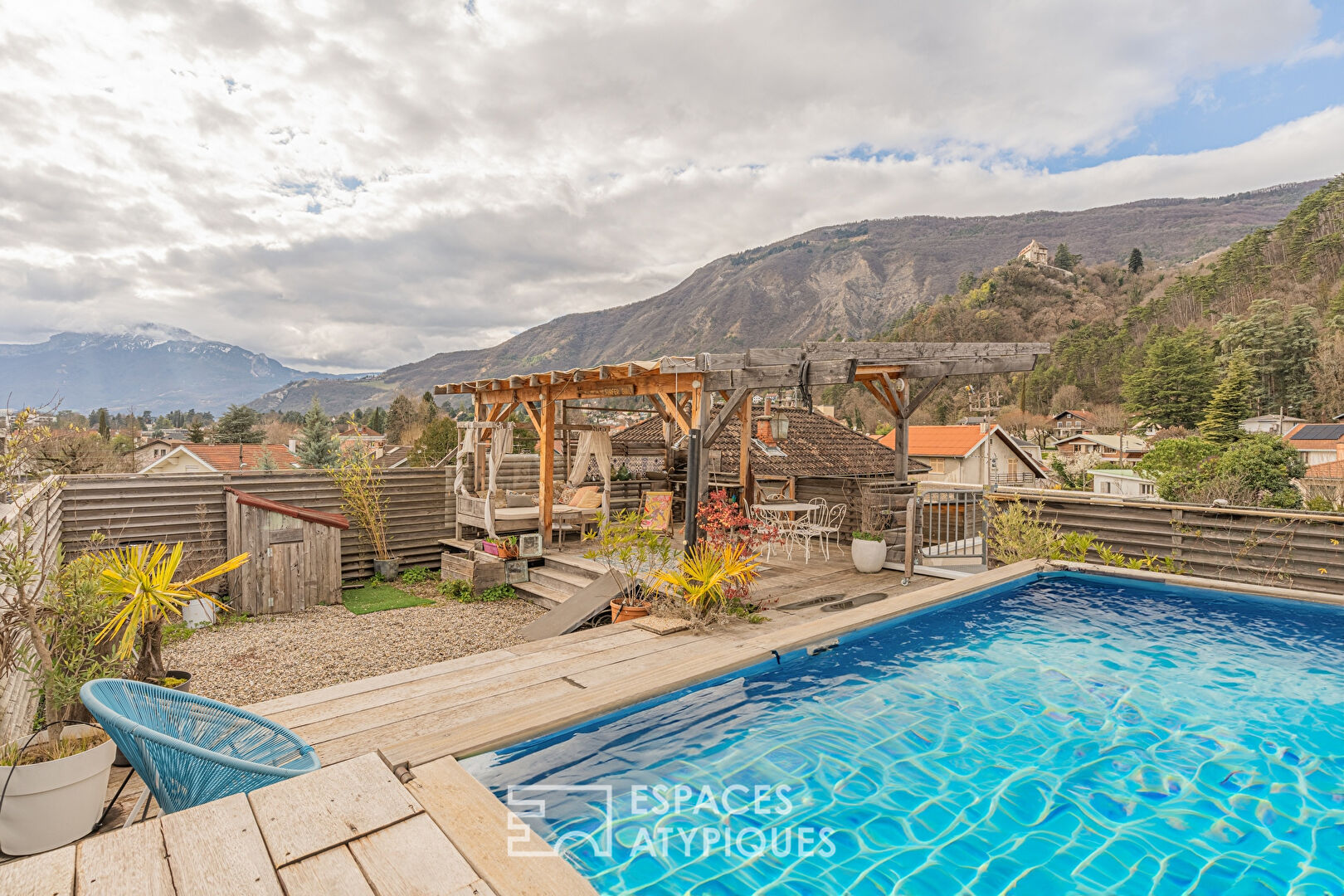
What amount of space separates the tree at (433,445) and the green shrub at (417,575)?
14797 mm

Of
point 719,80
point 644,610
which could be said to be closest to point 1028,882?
point 644,610

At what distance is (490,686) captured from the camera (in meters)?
3.71

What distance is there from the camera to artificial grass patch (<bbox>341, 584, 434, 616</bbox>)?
8.49 m

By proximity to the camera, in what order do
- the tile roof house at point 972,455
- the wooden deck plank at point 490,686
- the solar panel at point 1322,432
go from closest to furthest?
the wooden deck plank at point 490,686 < the tile roof house at point 972,455 < the solar panel at point 1322,432

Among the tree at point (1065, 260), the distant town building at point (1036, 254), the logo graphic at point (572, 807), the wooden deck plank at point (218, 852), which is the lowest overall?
the logo graphic at point (572, 807)

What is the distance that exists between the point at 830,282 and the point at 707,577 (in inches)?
5050

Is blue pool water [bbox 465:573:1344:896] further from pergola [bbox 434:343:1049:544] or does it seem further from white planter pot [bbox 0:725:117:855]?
pergola [bbox 434:343:1049:544]

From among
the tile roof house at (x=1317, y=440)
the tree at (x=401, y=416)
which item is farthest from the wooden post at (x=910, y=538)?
the tree at (x=401, y=416)

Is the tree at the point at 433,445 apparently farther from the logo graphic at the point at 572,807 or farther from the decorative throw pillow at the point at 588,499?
the logo graphic at the point at 572,807

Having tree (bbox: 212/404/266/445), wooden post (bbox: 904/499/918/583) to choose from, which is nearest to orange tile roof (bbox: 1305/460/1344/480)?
wooden post (bbox: 904/499/918/583)

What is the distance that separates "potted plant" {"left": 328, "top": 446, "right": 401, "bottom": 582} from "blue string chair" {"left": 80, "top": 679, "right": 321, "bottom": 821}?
786 cm

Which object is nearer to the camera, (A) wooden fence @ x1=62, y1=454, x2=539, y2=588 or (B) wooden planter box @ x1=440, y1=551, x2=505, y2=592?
(A) wooden fence @ x1=62, y1=454, x2=539, y2=588

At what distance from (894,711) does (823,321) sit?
111 m

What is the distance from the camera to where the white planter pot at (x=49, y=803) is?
7.20 ft
